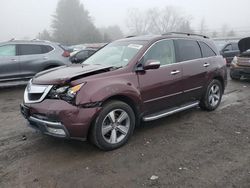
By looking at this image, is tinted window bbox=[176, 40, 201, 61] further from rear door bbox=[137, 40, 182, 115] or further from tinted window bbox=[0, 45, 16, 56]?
tinted window bbox=[0, 45, 16, 56]

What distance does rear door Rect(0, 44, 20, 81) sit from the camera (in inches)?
371

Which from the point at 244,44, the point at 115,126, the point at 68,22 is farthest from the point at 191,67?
the point at 68,22

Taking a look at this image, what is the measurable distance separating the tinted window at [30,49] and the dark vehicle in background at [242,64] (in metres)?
7.00

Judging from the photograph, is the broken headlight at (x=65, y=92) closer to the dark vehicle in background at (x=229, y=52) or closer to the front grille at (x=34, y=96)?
the front grille at (x=34, y=96)

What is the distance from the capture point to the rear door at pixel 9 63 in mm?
9422

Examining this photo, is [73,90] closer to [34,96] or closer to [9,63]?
[34,96]

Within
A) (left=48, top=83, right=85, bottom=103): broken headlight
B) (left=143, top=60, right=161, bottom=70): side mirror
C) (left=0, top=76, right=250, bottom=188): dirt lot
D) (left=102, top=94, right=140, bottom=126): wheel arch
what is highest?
(left=143, top=60, right=161, bottom=70): side mirror

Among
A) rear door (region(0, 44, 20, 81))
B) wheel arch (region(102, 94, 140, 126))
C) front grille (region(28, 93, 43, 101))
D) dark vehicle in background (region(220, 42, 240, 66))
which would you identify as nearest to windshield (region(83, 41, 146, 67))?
wheel arch (region(102, 94, 140, 126))

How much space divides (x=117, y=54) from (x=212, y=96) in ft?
8.33

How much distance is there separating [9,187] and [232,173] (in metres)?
2.78

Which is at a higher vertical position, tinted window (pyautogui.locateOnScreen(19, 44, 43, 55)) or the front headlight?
tinted window (pyautogui.locateOnScreen(19, 44, 43, 55))

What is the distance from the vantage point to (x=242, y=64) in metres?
10.4

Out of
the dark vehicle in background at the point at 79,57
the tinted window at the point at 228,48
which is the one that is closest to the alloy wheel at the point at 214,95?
the dark vehicle in background at the point at 79,57

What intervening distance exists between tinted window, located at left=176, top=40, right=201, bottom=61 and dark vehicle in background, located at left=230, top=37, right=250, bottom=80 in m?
4.85
